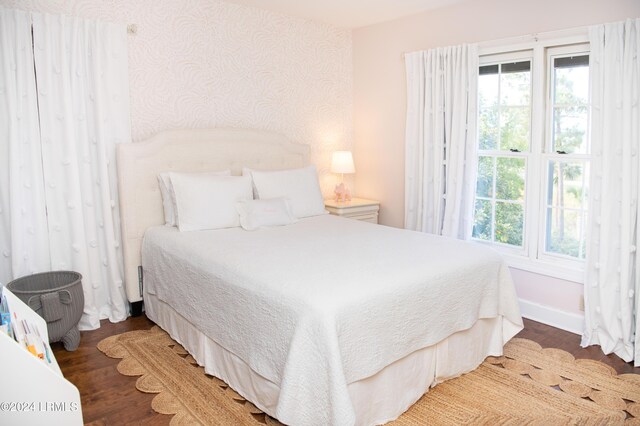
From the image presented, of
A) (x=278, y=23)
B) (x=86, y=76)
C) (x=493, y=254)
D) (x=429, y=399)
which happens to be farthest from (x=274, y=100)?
(x=429, y=399)

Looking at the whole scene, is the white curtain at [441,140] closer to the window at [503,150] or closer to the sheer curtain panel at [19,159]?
the window at [503,150]

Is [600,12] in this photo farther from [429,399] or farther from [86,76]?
[86,76]

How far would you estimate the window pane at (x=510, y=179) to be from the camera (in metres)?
3.69

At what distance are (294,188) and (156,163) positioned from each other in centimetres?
109

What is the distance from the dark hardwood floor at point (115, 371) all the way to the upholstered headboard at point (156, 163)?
0.43 metres

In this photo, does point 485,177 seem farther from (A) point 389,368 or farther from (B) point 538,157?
(A) point 389,368

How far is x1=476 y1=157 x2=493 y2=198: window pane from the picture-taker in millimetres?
3891

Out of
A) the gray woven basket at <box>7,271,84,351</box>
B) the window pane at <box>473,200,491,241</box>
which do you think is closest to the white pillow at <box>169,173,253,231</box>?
the gray woven basket at <box>7,271,84,351</box>

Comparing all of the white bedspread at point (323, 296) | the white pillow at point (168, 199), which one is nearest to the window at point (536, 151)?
the white bedspread at point (323, 296)

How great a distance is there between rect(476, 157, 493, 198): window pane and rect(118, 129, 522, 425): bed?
104 centimetres

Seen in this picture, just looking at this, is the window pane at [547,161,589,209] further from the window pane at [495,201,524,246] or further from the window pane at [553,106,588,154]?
the window pane at [495,201,524,246]

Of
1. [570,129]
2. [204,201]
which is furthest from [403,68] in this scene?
[204,201]

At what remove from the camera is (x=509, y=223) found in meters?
3.80

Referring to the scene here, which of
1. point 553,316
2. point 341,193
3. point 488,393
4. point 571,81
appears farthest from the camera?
point 341,193
